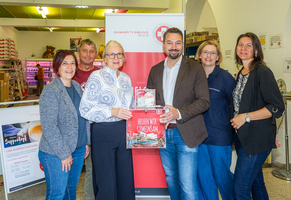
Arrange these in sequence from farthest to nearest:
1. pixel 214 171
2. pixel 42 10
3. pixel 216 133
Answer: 1. pixel 42 10
2. pixel 214 171
3. pixel 216 133

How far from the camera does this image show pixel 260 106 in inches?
77.0

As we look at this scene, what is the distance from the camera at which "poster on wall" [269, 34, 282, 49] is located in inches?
140

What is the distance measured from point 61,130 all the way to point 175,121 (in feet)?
3.19

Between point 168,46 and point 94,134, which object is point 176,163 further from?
point 168,46

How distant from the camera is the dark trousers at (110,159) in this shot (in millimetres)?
1982

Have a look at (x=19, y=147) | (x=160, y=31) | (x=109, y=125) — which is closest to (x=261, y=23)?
(x=160, y=31)

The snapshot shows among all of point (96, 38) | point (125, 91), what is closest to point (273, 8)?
point (125, 91)

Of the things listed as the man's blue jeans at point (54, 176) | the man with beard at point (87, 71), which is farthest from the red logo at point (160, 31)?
the man's blue jeans at point (54, 176)

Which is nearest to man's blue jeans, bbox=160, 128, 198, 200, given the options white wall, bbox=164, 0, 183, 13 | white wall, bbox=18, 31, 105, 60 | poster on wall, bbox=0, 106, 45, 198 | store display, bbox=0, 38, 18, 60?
poster on wall, bbox=0, 106, 45, 198

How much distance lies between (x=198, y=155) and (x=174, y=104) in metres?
0.63

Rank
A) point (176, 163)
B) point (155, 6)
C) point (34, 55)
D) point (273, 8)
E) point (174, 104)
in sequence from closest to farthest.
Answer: point (174, 104), point (176, 163), point (273, 8), point (155, 6), point (34, 55)

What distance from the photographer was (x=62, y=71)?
1.98 meters

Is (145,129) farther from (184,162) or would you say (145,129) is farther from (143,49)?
(143,49)

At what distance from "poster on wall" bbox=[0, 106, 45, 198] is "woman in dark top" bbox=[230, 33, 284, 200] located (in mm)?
2477
